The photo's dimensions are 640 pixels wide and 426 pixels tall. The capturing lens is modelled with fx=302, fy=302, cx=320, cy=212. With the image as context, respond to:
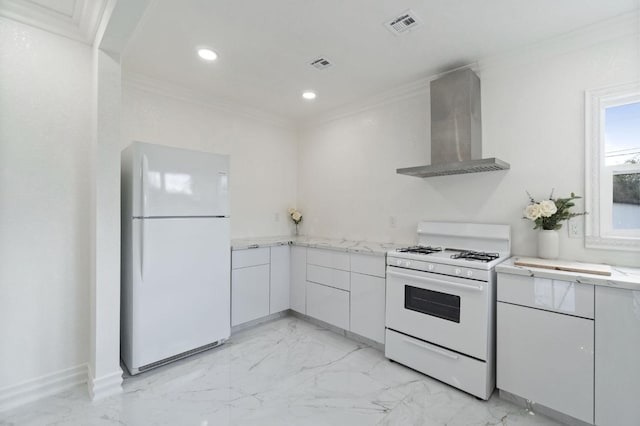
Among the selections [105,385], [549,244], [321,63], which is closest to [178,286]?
[105,385]

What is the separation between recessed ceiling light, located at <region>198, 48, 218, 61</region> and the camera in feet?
7.94

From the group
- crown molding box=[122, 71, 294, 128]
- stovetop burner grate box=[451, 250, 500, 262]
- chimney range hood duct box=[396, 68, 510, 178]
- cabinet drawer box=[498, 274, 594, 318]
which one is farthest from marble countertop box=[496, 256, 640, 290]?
crown molding box=[122, 71, 294, 128]

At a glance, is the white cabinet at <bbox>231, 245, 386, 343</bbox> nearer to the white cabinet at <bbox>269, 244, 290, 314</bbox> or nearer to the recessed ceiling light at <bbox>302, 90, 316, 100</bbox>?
the white cabinet at <bbox>269, 244, 290, 314</bbox>

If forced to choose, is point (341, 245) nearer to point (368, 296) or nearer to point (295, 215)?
point (368, 296)

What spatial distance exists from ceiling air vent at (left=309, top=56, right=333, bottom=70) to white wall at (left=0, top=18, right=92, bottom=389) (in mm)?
1708

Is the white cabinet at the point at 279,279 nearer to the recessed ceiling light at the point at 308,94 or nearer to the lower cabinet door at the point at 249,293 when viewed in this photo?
the lower cabinet door at the point at 249,293

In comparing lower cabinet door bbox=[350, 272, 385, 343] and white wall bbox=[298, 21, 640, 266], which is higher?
white wall bbox=[298, 21, 640, 266]

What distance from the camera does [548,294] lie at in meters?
1.82

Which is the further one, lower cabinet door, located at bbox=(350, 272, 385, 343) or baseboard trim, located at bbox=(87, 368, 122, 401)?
lower cabinet door, located at bbox=(350, 272, 385, 343)

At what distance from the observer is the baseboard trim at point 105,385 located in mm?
1982

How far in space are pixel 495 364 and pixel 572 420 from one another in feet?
1.47

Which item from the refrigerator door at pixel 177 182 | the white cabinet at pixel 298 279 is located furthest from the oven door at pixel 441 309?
the refrigerator door at pixel 177 182

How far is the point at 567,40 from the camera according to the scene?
218 centimetres

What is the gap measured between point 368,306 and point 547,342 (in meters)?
1.33
